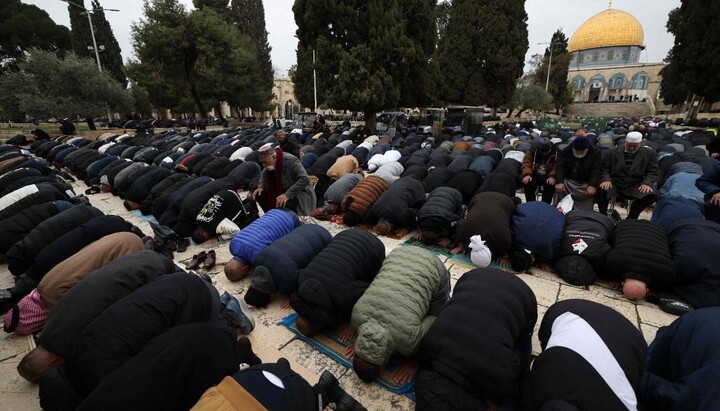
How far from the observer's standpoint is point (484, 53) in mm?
21938

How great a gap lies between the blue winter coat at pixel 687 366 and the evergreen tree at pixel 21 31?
41.8m

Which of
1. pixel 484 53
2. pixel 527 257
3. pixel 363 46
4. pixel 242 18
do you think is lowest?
pixel 527 257

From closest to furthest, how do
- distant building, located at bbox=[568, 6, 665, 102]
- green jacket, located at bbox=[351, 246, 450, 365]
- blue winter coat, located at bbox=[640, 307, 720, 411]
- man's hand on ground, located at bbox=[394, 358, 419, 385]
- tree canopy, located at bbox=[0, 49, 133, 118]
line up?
blue winter coat, located at bbox=[640, 307, 720, 411] < green jacket, located at bbox=[351, 246, 450, 365] < man's hand on ground, located at bbox=[394, 358, 419, 385] < tree canopy, located at bbox=[0, 49, 133, 118] < distant building, located at bbox=[568, 6, 665, 102]

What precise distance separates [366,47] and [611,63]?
5498cm

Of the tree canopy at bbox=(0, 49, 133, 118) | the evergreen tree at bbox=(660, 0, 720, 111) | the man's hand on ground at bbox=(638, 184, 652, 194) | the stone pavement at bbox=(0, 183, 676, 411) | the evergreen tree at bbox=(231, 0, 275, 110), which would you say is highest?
the evergreen tree at bbox=(231, 0, 275, 110)

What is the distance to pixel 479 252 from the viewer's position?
388cm

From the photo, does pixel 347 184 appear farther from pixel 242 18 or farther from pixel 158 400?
pixel 242 18

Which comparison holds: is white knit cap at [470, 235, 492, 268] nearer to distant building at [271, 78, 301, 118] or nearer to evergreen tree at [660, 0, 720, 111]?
evergreen tree at [660, 0, 720, 111]

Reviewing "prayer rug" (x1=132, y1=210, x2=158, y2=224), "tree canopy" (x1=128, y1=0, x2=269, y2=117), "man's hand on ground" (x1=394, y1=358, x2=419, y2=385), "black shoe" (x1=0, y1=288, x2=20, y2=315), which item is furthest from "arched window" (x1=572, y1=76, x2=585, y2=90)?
"black shoe" (x1=0, y1=288, x2=20, y2=315)

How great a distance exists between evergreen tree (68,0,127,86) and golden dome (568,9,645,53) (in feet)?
209

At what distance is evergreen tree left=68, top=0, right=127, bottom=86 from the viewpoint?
29.8m

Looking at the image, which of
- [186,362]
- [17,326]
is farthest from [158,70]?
[186,362]

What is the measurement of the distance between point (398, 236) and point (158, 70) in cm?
2457

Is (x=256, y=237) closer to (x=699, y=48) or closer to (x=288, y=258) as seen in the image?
(x=288, y=258)
